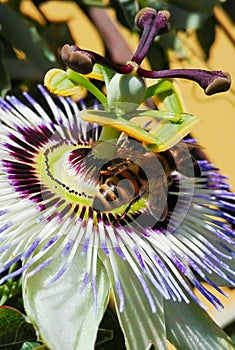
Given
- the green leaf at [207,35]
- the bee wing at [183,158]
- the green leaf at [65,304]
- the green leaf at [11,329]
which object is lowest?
the green leaf at [11,329]

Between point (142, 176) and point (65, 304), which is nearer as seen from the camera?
point (65, 304)

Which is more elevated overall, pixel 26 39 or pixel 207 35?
pixel 207 35

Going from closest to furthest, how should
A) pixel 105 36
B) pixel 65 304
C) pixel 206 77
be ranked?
1. pixel 65 304
2. pixel 206 77
3. pixel 105 36

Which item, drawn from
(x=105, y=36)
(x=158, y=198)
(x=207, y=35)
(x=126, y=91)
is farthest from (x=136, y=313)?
(x=207, y=35)

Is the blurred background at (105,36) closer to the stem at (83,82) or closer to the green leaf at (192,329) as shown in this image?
the stem at (83,82)

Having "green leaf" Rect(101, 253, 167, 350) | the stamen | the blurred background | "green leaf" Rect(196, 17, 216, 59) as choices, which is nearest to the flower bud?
the stamen

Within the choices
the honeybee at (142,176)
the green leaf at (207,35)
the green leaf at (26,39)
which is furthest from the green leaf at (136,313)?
the green leaf at (207,35)

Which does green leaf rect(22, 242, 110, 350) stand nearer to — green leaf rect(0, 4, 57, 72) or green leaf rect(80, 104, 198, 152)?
green leaf rect(80, 104, 198, 152)

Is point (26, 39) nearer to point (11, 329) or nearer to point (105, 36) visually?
point (105, 36)
